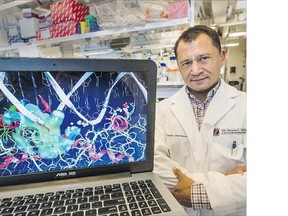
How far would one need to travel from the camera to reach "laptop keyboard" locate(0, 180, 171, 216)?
433mm

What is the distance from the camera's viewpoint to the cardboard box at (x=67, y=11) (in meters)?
1.56

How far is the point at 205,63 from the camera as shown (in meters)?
0.95

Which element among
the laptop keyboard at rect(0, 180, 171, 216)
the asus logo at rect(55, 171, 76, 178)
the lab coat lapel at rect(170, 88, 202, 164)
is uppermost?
the lab coat lapel at rect(170, 88, 202, 164)

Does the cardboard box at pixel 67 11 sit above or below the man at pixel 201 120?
above

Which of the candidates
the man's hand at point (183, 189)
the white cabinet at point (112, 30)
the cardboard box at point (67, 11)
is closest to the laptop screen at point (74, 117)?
the man's hand at point (183, 189)

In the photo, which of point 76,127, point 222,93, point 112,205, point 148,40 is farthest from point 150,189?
point 148,40

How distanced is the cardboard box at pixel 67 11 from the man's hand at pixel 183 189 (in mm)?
1463

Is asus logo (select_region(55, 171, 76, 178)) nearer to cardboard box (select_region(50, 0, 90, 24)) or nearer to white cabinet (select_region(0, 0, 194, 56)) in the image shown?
white cabinet (select_region(0, 0, 194, 56))

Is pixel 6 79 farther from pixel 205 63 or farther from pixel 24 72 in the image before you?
pixel 205 63

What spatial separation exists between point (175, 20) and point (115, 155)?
102 cm

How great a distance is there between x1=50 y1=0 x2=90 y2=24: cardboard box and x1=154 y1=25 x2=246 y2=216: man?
40.3 inches

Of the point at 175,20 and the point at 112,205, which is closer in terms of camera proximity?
the point at 112,205

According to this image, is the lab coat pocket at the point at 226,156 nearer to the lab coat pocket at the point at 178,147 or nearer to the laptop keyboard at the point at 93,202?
the lab coat pocket at the point at 178,147

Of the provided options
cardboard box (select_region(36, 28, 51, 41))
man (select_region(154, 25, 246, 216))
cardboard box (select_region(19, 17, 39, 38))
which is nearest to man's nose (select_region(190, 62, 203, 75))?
man (select_region(154, 25, 246, 216))
